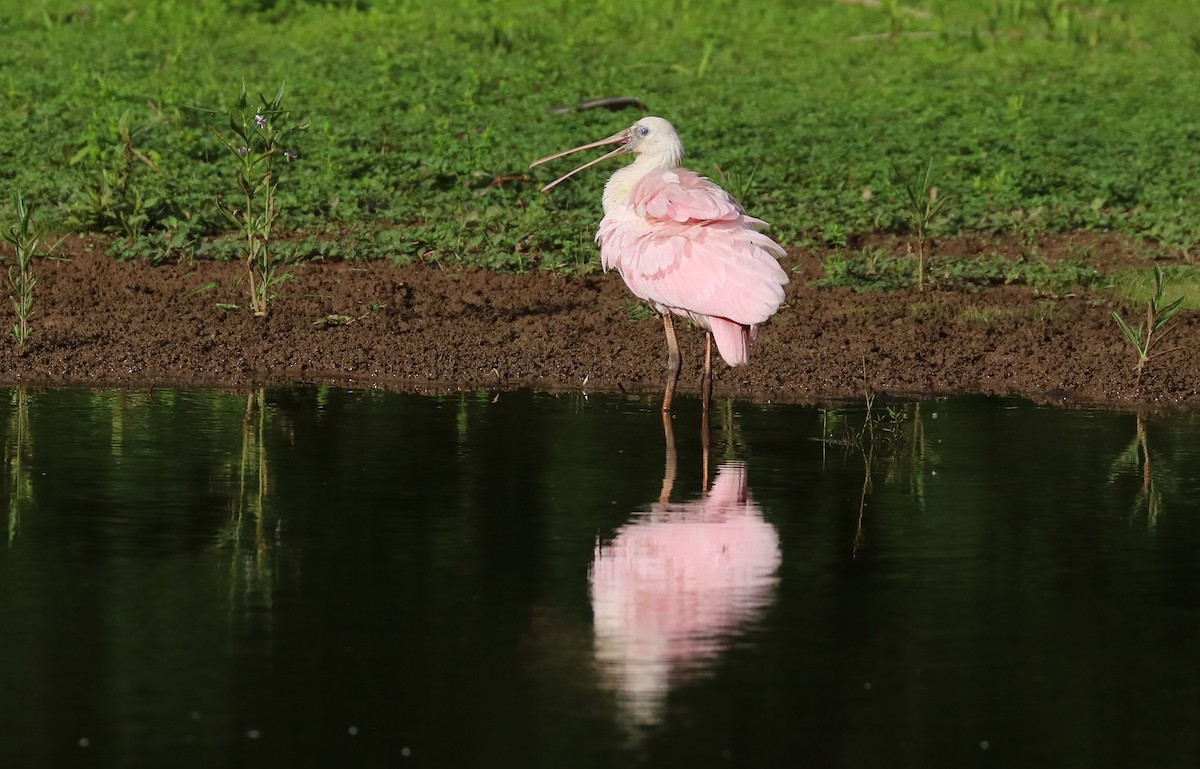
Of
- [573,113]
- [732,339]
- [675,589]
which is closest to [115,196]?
[573,113]

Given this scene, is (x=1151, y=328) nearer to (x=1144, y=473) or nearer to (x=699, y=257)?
(x=1144, y=473)

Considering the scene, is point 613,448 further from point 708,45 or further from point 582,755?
point 708,45

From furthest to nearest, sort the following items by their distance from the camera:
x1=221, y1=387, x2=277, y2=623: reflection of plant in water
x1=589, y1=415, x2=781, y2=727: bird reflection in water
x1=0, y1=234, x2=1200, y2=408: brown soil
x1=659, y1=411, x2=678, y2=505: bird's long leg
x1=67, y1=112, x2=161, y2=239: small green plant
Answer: x1=67, y1=112, x2=161, y2=239: small green plant → x1=0, y1=234, x2=1200, y2=408: brown soil → x1=659, y1=411, x2=678, y2=505: bird's long leg → x1=221, y1=387, x2=277, y2=623: reflection of plant in water → x1=589, y1=415, x2=781, y2=727: bird reflection in water

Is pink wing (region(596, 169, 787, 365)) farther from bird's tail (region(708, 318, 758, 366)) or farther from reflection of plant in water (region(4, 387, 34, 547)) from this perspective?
reflection of plant in water (region(4, 387, 34, 547))

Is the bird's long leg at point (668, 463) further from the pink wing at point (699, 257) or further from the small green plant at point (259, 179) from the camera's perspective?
the small green plant at point (259, 179)

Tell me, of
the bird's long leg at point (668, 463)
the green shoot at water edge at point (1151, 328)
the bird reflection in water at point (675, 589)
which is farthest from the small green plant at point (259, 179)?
the green shoot at water edge at point (1151, 328)

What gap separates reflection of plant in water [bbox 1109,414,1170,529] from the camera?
26.3 feet

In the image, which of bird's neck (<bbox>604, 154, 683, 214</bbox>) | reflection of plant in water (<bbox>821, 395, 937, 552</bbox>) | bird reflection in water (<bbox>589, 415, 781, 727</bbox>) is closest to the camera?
bird reflection in water (<bbox>589, 415, 781, 727</bbox>)

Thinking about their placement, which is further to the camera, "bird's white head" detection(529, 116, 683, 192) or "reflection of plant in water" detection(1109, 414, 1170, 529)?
"bird's white head" detection(529, 116, 683, 192)

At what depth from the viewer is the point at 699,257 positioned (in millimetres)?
10094

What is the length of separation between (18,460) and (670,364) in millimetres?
3344

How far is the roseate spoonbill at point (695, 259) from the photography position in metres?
9.87

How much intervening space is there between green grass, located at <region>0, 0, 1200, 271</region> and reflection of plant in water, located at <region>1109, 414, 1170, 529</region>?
4753 mm

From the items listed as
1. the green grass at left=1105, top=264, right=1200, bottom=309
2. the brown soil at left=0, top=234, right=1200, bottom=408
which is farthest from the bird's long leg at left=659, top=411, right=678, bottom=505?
the green grass at left=1105, top=264, right=1200, bottom=309
